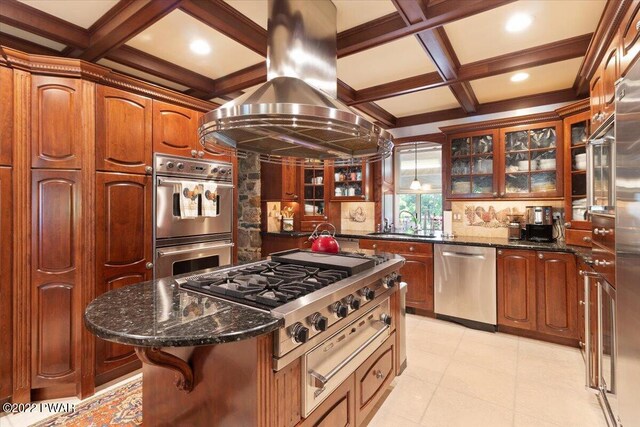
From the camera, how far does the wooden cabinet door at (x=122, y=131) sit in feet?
7.81

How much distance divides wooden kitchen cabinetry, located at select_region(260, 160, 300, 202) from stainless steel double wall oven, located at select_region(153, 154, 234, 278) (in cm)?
125

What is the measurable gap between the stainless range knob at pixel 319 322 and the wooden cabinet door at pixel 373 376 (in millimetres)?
560

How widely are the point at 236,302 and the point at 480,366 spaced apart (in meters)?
2.37

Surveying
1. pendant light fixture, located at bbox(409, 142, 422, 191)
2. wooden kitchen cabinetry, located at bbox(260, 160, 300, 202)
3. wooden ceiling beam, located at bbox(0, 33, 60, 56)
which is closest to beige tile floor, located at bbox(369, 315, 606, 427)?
pendant light fixture, located at bbox(409, 142, 422, 191)

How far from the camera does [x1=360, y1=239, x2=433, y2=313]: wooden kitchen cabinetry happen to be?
3719mm

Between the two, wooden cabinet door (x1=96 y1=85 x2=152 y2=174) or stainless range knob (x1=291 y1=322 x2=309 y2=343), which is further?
wooden cabinet door (x1=96 y1=85 x2=152 y2=174)

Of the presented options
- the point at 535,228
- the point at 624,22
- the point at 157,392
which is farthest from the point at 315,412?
the point at 535,228

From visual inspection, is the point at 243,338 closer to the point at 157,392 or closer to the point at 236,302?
the point at 236,302

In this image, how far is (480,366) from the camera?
2.68m

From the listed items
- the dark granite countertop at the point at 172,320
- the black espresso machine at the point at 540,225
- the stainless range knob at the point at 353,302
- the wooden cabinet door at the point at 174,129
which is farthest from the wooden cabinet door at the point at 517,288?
the wooden cabinet door at the point at 174,129

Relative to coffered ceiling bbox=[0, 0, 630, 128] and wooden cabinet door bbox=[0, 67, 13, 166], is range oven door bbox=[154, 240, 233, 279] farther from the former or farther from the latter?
coffered ceiling bbox=[0, 0, 630, 128]

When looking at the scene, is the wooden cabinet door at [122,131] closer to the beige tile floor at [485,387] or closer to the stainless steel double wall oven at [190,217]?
the stainless steel double wall oven at [190,217]

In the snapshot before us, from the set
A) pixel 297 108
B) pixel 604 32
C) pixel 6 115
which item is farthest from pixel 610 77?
pixel 6 115

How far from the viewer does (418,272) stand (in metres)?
3.79
